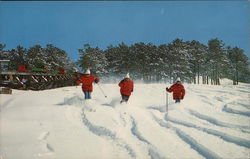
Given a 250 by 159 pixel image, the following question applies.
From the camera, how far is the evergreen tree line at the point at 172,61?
49503mm

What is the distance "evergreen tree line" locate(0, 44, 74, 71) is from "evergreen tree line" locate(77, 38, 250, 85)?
18.5 feet

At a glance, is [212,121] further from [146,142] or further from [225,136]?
[146,142]

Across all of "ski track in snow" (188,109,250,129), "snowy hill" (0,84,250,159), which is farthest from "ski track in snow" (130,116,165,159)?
"ski track in snow" (188,109,250,129)

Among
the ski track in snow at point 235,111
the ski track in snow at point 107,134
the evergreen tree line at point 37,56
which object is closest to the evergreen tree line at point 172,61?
the evergreen tree line at point 37,56

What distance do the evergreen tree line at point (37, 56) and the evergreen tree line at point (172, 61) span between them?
5653mm

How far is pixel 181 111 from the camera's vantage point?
901cm

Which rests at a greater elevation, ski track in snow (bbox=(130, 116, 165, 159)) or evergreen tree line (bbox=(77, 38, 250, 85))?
evergreen tree line (bbox=(77, 38, 250, 85))

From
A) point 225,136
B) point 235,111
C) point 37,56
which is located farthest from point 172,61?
point 225,136

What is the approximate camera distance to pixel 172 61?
50.2m

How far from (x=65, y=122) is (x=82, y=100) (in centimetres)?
295

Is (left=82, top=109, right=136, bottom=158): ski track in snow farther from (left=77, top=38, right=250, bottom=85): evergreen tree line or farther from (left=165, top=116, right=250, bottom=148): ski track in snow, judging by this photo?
(left=77, top=38, right=250, bottom=85): evergreen tree line

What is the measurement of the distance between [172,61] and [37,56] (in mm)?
30186

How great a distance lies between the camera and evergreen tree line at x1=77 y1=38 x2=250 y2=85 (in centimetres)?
4950

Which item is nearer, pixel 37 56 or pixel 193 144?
pixel 193 144
